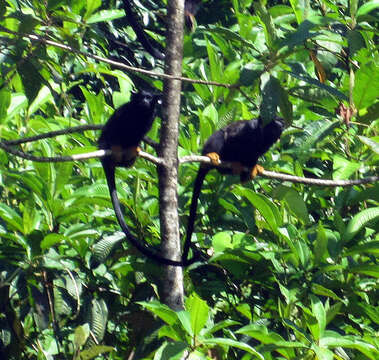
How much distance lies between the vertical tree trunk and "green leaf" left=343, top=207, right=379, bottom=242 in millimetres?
861

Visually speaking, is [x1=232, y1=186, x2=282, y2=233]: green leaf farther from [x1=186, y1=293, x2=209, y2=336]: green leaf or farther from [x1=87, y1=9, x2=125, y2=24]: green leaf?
[x1=87, y1=9, x2=125, y2=24]: green leaf

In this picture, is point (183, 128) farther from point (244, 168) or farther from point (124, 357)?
point (124, 357)

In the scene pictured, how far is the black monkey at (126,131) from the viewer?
143 inches

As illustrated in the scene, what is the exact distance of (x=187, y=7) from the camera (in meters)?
5.54

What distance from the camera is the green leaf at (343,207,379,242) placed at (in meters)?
3.20

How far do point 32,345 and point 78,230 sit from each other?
0.68 metres

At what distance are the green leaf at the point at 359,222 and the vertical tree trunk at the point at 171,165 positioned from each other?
2.82 ft

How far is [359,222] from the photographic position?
3236 mm

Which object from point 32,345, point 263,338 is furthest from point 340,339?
point 32,345

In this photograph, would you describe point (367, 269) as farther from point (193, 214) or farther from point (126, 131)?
point (126, 131)

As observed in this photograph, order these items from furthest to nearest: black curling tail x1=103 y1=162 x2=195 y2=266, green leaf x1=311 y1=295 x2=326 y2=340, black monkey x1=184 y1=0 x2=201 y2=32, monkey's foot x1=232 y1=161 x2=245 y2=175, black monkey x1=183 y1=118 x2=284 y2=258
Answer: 1. black monkey x1=184 y1=0 x2=201 y2=32
2. black monkey x1=183 y1=118 x2=284 y2=258
3. monkey's foot x1=232 y1=161 x2=245 y2=175
4. black curling tail x1=103 y1=162 x2=195 y2=266
5. green leaf x1=311 y1=295 x2=326 y2=340

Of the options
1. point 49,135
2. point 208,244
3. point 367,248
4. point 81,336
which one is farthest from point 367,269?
point 49,135

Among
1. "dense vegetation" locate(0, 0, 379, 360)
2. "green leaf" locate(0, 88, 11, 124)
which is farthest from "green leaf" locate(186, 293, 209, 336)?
"green leaf" locate(0, 88, 11, 124)

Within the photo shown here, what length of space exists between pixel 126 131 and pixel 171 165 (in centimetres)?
144
